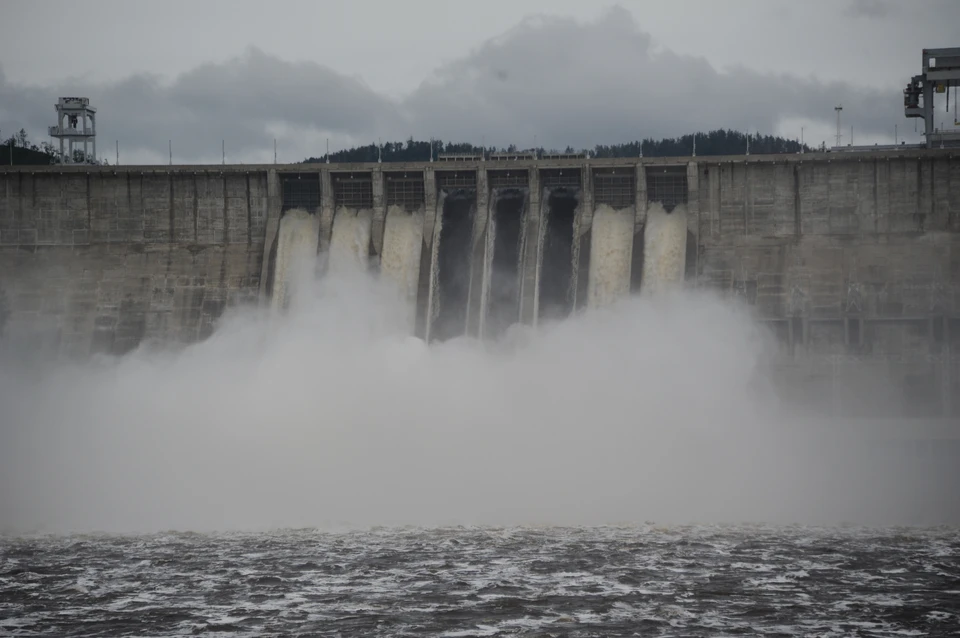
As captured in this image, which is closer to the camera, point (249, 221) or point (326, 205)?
point (326, 205)

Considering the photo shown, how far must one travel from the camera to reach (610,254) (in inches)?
2319

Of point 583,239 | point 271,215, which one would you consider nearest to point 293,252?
point 271,215

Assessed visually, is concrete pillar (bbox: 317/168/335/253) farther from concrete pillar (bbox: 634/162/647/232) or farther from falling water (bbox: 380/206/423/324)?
concrete pillar (bbox: 634/162/647/232)

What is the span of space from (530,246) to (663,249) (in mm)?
6296

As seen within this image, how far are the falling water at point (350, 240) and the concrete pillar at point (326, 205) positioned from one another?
0.95 ft

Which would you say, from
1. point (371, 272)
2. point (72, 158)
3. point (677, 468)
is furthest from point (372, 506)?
point (72, 158)

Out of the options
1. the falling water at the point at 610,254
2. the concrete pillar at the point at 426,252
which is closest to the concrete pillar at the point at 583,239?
the falling water at the point at 610,254

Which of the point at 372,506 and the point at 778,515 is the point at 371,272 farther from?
the point at 778,515

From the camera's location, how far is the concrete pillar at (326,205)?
61031mm

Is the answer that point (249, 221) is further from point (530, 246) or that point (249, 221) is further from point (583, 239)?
point (583, 239)

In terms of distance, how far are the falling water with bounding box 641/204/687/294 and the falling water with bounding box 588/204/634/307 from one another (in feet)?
2.89

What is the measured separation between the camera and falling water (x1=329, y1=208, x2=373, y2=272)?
6059 cm

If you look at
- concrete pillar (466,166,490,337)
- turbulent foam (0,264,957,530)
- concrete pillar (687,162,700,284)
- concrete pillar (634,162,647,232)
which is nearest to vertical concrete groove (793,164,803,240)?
concrete pillar (687,162,700,284)

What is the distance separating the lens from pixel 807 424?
54875 millimetres
